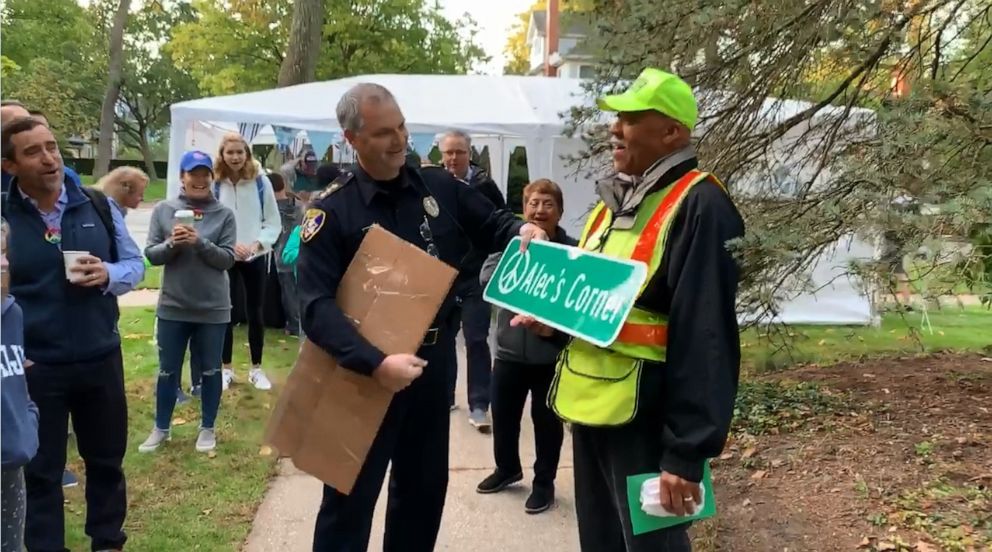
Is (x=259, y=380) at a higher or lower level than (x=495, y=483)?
higher

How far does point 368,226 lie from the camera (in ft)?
8.76

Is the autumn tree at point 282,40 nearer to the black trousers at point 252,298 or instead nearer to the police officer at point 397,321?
the black trousers at point 252,298

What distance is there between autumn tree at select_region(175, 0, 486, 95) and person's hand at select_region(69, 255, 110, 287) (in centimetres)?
2097

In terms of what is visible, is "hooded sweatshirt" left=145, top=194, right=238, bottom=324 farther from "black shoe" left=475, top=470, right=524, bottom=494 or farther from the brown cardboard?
the brown cardboard

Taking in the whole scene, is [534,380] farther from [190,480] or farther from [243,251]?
[243,251]

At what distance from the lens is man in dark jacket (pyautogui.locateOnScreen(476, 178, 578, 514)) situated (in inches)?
160

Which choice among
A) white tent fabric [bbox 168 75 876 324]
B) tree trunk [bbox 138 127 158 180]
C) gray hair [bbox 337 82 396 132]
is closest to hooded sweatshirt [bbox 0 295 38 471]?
gray hair [bbox 337 82 396 132]

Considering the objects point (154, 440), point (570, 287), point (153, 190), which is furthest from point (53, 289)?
point (153, 190)

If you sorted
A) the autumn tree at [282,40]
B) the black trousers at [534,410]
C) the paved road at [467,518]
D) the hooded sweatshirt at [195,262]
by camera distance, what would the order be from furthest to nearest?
the autumn tree at [282,40] < the hooded sweatshirt at [195,262] < the black trousers at [534,410] < the paved road at [467,518]

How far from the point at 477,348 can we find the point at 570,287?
3252 mm

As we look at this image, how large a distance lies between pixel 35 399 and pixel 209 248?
1.78m

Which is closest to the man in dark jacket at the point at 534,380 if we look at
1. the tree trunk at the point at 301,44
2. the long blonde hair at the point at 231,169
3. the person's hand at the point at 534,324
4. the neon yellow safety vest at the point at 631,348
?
Answer: the person's hand at the point at 534,324

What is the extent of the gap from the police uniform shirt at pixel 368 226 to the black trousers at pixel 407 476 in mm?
264

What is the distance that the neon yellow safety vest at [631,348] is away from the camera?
6.91 feet
